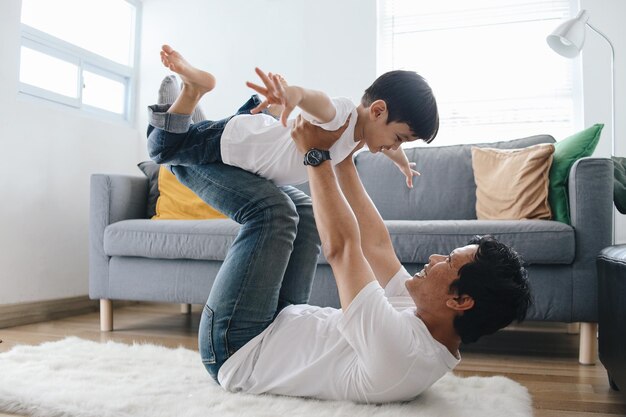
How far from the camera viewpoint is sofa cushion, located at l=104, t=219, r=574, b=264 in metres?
2.26

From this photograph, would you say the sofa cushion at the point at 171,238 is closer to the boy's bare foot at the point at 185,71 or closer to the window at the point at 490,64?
the boy's bare foot at the point at 185,71

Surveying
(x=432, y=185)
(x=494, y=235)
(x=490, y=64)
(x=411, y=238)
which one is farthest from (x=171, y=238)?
(x=490, y=64)

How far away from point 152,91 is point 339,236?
332 cm

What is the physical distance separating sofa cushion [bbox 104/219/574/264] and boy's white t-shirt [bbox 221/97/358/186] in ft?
2.86

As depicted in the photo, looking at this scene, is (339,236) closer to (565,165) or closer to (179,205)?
(565,165)

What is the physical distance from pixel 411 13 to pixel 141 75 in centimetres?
209

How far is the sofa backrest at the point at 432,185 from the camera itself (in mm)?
2980

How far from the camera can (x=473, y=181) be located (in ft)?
9.79

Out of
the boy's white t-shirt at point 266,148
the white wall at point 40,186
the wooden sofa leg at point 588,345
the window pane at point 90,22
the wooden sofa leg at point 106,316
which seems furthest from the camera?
the window pane at point 90,22

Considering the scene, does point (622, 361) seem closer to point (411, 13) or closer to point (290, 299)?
point (290, 299)

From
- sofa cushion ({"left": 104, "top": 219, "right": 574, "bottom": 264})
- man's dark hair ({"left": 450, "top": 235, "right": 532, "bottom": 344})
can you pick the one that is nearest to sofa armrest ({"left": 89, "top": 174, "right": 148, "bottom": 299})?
sofa cushion ({"left": 104, "top": 219, "right": 574, "bottom": 264})

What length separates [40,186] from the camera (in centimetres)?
325

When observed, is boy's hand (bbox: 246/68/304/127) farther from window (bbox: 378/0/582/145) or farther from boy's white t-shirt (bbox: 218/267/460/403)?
window (bbox: 378/0/582/145)

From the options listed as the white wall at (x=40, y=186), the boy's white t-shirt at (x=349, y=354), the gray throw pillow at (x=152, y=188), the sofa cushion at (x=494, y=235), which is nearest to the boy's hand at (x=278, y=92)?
the boy's white t-shirt at (x=349, y=354)
